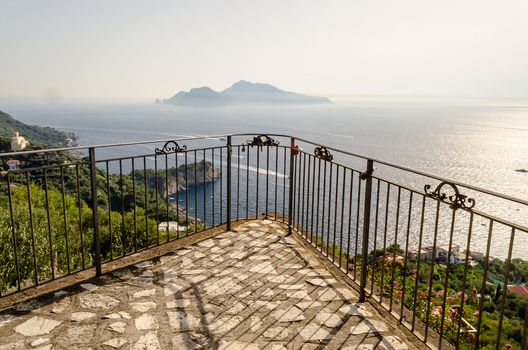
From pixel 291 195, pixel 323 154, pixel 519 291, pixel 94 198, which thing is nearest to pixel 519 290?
pixel 519 291

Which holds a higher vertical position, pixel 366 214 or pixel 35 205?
pixel 366 214

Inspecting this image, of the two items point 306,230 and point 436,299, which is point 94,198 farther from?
point 436,299

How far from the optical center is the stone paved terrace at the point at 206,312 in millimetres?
2922

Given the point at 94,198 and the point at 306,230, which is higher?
the point at 94,198

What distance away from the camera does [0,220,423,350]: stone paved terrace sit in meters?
2.92

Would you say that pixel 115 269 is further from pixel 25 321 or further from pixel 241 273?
pixel 241 273

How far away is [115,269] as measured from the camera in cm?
422

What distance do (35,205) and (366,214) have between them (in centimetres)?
1437

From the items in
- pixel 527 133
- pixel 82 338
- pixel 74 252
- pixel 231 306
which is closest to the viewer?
pixel 82 338

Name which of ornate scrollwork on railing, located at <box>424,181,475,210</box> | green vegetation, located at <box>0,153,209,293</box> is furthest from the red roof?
ornate scrollwork on railing, located at <box>424,181,475,210</box>

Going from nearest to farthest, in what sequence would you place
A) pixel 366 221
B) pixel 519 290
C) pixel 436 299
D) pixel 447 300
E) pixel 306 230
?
pixel 366 221 → pixel 306 230 → pixel 447 300 → pixel 436 299 → pixel 519 290

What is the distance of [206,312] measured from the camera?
11.0 feet

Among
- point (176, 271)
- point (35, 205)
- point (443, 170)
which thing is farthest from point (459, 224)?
point (176, 271)

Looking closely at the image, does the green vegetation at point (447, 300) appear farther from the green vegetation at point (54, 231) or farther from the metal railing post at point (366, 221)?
the green vegetation at point (54, 231)
